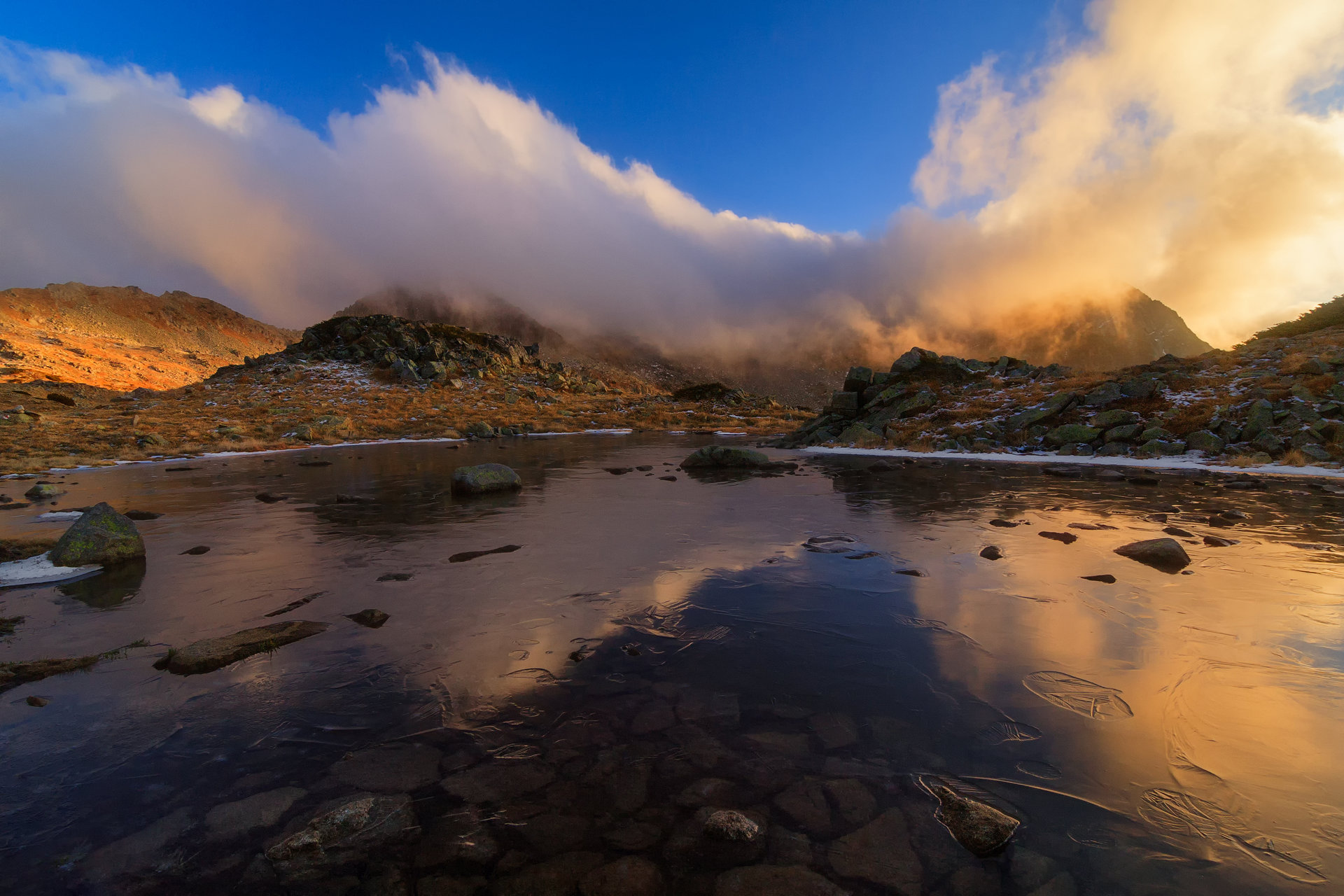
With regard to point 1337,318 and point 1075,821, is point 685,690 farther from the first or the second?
point 1337,318

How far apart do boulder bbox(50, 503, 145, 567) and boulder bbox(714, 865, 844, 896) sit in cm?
1130

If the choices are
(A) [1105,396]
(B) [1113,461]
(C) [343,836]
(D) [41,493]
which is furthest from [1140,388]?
(D) [41,493]

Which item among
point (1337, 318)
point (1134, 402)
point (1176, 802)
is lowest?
point (1176, 802)

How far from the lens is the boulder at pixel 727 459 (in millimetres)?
24344

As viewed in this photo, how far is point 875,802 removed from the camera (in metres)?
3.27

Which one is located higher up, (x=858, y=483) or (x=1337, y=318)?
(x=1337, y=318)

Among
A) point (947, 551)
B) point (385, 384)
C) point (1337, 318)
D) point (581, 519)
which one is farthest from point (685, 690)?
point (385, 384)

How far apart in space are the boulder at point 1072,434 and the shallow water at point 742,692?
17.6 metres

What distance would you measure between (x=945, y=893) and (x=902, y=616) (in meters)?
4.00

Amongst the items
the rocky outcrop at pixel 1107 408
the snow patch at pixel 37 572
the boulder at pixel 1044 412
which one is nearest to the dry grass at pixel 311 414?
the rocky outcrop at pixel 1107 408

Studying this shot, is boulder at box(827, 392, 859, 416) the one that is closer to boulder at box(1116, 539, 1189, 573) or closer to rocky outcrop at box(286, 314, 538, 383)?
boulder at box(1116, 539, 1189, 573)

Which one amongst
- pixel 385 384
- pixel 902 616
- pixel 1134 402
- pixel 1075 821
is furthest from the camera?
pixel 385 384

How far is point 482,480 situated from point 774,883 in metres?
15.6

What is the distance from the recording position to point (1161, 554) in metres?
8.44
